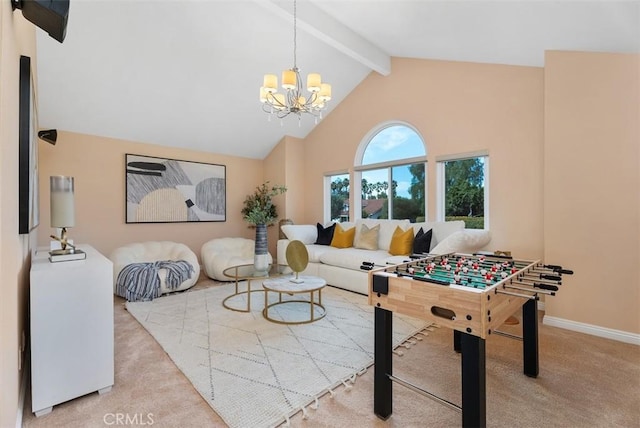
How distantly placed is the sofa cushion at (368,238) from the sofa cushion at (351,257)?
3.9 inches

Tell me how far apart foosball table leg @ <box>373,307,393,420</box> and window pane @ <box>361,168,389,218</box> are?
3.44 m

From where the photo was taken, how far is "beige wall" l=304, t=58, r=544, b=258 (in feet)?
11.0

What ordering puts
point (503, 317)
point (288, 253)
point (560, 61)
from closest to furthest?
Answer: point (503, 317) < point (560, 61) < point (288, 253)

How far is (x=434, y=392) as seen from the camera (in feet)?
5.91

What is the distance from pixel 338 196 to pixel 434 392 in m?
4.14

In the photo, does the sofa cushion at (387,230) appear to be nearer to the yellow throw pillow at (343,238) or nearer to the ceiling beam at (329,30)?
the yellow throw pillow at (343,238)

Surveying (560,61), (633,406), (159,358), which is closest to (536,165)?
(560,61)

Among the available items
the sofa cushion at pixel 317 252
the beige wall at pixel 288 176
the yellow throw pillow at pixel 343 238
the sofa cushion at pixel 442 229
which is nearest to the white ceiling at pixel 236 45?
the beige wall at pixel 288 176

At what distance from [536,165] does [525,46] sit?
4.07 ft

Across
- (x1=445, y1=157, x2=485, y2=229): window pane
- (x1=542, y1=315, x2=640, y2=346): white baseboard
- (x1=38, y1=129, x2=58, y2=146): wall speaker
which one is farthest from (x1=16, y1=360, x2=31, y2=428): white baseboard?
(x1=445, y1=157, x2=485, y2=229): window pane

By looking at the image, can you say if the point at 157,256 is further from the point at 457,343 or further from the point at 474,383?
the point at 474,383

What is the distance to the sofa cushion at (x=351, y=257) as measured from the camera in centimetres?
380

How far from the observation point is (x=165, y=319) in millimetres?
2932

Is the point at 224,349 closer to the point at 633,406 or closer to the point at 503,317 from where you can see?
the point at 503,317
